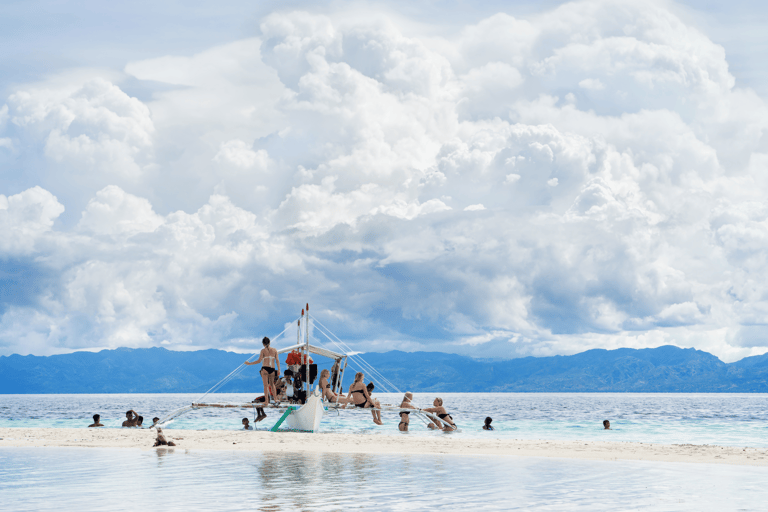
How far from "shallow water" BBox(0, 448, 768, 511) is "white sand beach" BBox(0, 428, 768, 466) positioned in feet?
7.39

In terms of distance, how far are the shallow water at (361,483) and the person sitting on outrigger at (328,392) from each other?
14.9 m

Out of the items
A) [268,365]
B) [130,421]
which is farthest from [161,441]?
[130,421]

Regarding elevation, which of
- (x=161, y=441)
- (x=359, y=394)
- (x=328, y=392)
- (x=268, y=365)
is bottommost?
(x=161, y=441)

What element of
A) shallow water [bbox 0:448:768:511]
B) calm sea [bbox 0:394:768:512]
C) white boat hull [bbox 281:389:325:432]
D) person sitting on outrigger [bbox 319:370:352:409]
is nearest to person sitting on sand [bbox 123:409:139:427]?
white boat hull [bbox 281:389:325:432]

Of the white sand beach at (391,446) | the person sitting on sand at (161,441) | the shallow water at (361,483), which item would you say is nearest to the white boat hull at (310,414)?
the white sand beach at (391,446)

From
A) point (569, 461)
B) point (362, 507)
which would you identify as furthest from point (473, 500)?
point (569, 461)

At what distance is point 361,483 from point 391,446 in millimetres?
11683

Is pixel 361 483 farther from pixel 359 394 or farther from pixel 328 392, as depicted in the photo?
pixel 359 394

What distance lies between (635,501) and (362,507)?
553cm

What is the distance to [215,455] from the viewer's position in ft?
80.1

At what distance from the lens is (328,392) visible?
129ft

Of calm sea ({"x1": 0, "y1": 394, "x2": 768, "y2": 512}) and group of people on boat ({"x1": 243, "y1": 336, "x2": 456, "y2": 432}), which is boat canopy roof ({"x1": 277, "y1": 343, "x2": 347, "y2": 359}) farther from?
calm sea ({"x1": 0, "y1": 394, "x2": 768, "y2": 512})

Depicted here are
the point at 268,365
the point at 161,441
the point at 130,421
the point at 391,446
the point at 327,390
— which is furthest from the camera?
the point at 130,421

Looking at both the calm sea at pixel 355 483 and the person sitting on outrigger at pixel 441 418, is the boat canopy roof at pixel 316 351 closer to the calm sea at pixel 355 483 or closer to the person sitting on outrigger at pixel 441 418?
the person sitting on outrigger at pixel 441 418
